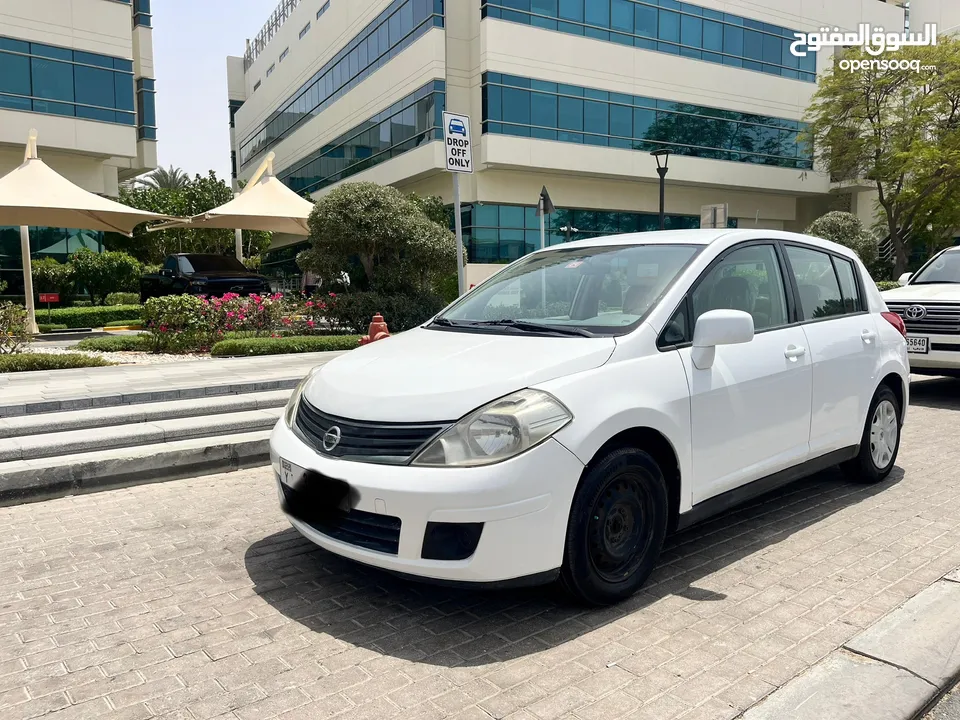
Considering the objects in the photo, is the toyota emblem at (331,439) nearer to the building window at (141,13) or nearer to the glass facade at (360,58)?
the glass facade at (360,58)

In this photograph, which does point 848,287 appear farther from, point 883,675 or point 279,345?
point 279,345

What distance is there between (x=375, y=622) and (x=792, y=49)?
3968 cm

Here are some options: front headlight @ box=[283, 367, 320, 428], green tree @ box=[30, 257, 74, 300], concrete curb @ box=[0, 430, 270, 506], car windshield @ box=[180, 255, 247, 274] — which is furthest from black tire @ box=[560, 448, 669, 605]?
green tree @ box=[30, 257, 74, 300]

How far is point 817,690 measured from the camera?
2.67m

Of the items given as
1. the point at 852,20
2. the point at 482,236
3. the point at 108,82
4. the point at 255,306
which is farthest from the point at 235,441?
the point at 852,20

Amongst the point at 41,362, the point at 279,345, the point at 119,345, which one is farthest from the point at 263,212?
the point at 41,362

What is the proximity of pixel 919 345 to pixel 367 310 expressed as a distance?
933 centimetres

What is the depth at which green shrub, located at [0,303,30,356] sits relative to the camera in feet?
33.3

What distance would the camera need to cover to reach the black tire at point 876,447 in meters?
5.07

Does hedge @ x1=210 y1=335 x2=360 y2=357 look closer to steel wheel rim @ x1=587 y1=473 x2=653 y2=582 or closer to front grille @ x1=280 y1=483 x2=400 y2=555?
front grille @ x1=280 y1=483 x2=400 y2=555

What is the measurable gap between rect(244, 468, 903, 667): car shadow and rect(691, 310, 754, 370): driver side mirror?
3.68 feet

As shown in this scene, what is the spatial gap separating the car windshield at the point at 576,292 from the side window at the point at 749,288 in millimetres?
192

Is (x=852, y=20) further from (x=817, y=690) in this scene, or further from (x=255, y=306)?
(x=817, y=690)

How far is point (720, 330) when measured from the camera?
142 inches
